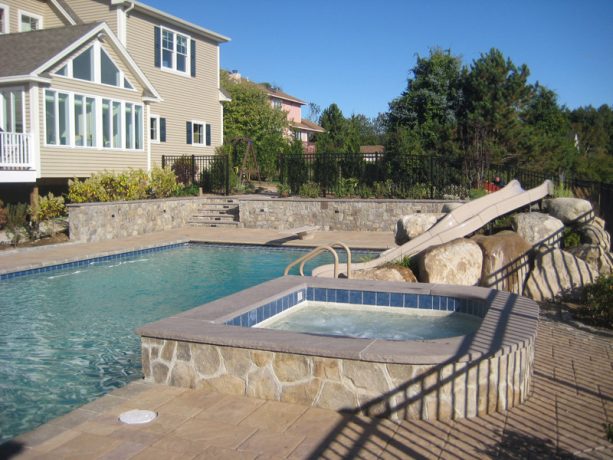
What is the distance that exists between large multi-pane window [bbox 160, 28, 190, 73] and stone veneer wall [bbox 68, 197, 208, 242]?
849 centimetres

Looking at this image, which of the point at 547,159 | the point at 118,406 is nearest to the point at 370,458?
the point at 118,406

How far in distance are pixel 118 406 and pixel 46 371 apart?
2178mm

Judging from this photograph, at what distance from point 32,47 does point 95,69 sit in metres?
2.00

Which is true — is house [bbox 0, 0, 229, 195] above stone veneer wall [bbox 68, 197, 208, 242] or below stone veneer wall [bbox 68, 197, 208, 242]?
above

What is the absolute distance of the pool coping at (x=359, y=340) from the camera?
16.0ft

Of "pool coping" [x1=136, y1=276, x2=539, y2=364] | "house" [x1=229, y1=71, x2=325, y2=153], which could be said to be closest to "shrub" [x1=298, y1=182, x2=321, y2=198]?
"pool coping" [x1=136, y1=276, x2=539, y2=364]

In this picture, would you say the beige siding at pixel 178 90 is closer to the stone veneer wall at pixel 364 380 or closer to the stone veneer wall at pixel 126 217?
the stone veneer wall at pixel 126 217

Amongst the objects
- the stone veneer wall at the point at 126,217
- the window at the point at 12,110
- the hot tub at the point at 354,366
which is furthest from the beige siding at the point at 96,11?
the hot tub at the point at 354,366

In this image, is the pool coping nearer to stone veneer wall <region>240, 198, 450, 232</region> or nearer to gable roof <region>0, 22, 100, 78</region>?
stone veneer wall <region>240, 198, 450, 232</region>

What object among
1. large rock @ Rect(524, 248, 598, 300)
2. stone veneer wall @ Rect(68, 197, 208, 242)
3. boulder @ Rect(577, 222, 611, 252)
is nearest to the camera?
large rock @ Rect(524, 248, 598, 300)

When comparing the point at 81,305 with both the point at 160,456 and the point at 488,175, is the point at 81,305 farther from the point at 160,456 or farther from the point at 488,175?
the point at 488,175

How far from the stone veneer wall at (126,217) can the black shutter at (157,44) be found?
789cm

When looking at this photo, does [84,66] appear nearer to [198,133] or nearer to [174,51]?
[174,51]

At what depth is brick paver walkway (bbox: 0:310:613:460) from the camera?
4.18 m
